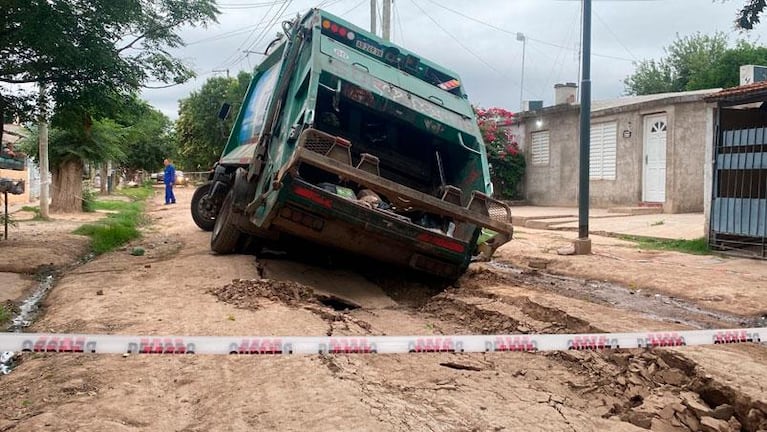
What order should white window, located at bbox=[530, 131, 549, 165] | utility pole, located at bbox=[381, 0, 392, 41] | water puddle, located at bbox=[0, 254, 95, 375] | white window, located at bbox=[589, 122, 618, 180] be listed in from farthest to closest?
1. white window, located at bbox=[530, 131, 549, 165]
2. white window, located at bbox=[589, 122, 618, 180]
3. utility pole, located at bbox=[381, 0, 392, 41]
4. water puddle, located at bbox=[0, 254, 95, 375]

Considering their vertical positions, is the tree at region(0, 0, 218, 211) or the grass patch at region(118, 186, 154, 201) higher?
the tree at region(0, 0, 218, 211)

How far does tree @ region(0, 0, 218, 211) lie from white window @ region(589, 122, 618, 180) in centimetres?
1183

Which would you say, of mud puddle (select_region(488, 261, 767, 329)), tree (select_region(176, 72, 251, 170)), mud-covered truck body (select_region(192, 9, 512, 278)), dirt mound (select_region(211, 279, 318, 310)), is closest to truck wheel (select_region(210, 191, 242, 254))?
mud-covered truck body (select_region(192, 9, 512, 278))

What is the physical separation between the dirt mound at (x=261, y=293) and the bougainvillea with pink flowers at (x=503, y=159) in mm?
14928

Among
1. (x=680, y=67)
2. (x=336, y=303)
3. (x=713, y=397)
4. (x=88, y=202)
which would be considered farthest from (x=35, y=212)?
(x=680, y=67)

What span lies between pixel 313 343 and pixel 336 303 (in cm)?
287

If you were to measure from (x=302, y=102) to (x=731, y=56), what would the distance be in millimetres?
28141

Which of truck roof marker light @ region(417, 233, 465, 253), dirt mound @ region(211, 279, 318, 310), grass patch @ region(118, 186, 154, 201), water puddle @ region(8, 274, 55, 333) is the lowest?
water puddle @ region(8, 274, 55, 333)

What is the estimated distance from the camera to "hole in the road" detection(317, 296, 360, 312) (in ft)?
18.5

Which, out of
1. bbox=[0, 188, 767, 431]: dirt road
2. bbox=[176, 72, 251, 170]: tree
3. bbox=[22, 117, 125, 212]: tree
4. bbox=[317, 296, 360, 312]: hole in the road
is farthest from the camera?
bbox=[176, 72, 251, 170]: tree

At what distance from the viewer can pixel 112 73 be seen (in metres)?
8.48

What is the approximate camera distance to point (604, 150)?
17359mm

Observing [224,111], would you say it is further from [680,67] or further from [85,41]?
[680,67]

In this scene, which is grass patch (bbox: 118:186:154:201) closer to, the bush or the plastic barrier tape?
the bush
